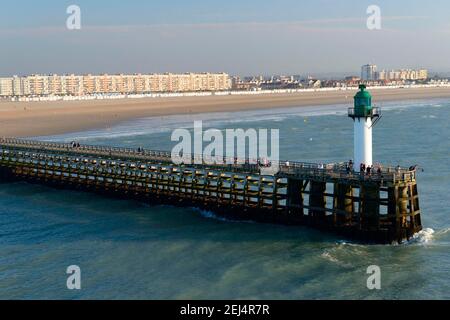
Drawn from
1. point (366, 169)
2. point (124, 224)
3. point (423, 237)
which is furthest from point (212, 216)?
point (423, 237)

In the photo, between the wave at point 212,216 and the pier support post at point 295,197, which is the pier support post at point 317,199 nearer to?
the pier support post at point 295,197

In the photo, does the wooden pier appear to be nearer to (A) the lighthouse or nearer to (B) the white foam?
(B) the white foam

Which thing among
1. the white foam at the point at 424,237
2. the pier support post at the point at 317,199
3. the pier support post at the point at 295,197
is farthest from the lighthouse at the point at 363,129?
the white foam at the point at 424,237

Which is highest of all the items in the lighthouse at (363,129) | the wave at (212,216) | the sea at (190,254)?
the lighthouse at (363,129)

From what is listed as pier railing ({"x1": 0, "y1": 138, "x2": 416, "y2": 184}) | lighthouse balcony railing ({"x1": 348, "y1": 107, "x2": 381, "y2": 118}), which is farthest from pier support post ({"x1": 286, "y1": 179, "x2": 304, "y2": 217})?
lighthouse balcony railing ({"x1": 348, "y1": 107, "x2": 381, "y2": 118})

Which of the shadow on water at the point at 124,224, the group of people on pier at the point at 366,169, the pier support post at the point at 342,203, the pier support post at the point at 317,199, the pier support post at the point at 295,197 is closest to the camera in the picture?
the group of people on pier at the point at 366,169
